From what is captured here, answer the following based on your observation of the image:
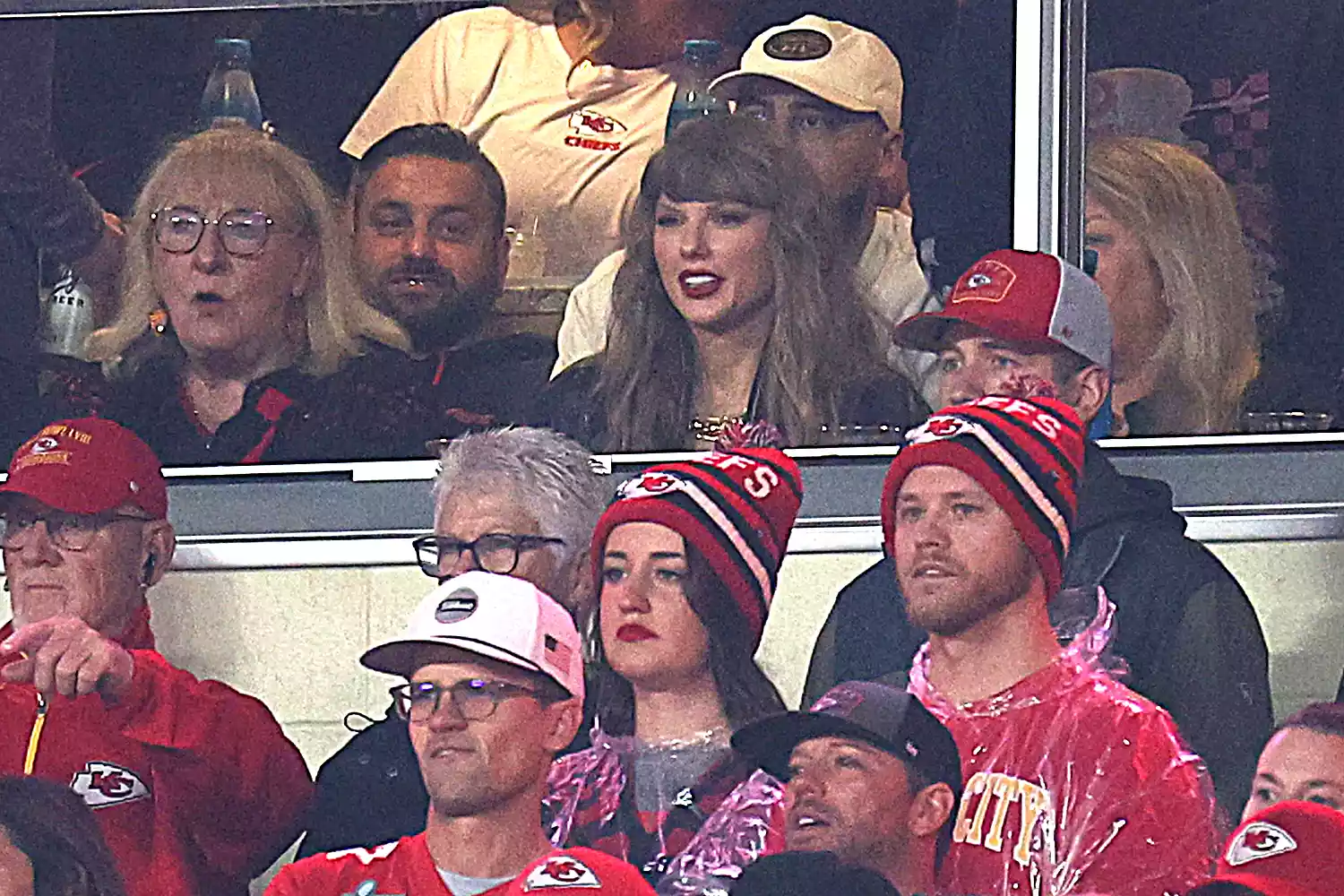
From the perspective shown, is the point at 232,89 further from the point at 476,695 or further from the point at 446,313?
the point at 476,695

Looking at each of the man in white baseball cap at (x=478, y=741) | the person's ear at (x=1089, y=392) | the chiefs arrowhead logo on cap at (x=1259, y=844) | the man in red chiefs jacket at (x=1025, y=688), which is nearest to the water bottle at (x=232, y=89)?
the man in white baseball cap at (x=478, y=741)

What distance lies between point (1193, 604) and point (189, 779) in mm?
1241

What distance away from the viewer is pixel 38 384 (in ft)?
13.5

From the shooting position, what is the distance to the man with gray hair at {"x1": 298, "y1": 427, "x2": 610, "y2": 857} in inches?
141

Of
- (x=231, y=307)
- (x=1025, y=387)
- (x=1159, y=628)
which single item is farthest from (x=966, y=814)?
(x=231, y=307)

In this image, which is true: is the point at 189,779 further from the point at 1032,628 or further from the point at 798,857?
the point at 1032,628

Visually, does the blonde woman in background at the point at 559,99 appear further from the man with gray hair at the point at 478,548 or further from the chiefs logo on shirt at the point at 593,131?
the man with gray hair at the point at 478,548

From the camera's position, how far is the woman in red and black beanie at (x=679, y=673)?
3467mm

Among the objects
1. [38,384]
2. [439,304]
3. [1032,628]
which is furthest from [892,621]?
[38,384]

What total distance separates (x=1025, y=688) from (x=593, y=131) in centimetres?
109

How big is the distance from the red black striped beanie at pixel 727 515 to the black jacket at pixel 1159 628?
0.12 m

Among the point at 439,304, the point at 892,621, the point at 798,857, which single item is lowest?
the point at 798,857

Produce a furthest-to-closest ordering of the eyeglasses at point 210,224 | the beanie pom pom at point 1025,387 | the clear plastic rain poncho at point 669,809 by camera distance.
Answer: the eyeglasses at point 210,224
the beanie pom pom at point 1025,387
the clear plastic rain poncho at point 669,809

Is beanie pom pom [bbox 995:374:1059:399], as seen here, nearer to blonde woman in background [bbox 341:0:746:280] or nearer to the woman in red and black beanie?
the woman in red and black beanie
